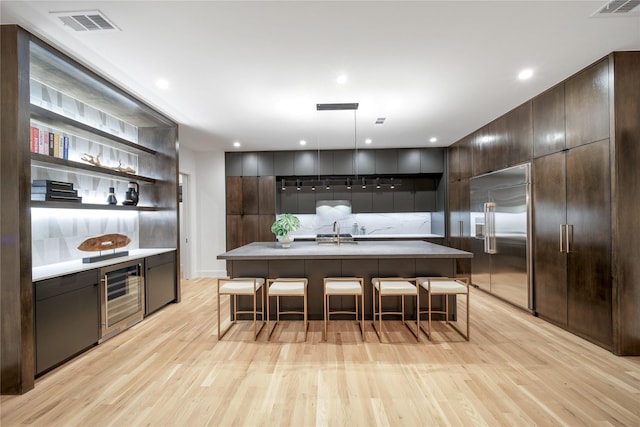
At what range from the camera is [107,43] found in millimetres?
2547

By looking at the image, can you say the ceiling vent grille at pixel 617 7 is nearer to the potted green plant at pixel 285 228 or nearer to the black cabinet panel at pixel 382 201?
the potted green plant at pixel 285 228

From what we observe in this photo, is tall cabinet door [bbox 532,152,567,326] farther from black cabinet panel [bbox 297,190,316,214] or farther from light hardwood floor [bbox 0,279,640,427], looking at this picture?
black cabinet panel [bbox 297,190,316,214]

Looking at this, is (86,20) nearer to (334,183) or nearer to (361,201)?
(334,183)

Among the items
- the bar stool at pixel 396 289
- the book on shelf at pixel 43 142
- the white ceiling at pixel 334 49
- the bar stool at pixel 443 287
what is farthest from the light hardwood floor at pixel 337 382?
the white ceiling at pixel 334 49

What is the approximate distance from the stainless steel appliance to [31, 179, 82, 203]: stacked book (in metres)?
5.51

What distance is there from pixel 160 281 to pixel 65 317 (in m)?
1.56

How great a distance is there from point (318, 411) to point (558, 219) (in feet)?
11.4

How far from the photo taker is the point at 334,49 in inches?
104

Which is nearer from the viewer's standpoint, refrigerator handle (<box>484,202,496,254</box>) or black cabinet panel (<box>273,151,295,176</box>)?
refrigerator handle (<box>484,202,496,254</box>)

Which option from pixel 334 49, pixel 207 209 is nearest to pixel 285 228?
pixel 334 49

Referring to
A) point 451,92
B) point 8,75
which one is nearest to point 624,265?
point 451,92

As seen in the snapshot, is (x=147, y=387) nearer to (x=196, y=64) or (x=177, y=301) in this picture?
(x=177, y=301)

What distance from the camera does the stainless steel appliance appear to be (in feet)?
13.2

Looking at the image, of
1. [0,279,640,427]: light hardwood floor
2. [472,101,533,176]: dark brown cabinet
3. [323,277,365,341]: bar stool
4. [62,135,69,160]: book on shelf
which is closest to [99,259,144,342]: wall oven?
[0,279,640,427]: light hardwood floor
